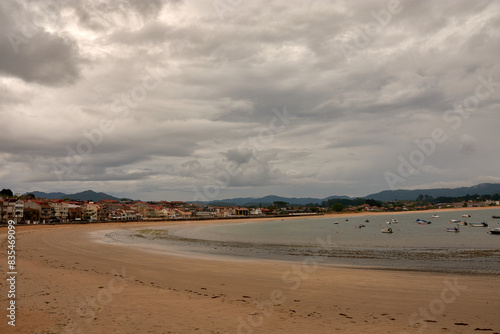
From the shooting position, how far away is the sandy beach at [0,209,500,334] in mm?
10812

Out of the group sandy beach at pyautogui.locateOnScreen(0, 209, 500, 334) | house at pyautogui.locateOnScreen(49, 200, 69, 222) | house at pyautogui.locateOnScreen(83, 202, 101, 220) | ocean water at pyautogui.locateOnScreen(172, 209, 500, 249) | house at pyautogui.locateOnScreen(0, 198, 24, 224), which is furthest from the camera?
house at pyautogui.locateOnScreen(83, 202, 101, 220)

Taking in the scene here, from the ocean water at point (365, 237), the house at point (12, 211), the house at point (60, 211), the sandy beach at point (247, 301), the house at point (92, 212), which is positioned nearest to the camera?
the sandy beach at point (247, 301)

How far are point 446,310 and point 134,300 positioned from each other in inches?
484

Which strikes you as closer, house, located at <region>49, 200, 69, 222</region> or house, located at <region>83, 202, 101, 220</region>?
house, located at <region>49, 200, 69, 222</region>

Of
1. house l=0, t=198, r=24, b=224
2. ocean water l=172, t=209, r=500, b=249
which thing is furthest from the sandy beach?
house l=0, t=198, r=24, b=224

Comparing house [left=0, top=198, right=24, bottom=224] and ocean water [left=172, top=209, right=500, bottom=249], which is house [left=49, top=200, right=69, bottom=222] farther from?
ocean water [left=172, top=209, right=500, bottom=249]

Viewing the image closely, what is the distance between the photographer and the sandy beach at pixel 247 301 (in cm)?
1081

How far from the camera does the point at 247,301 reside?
1428 cm

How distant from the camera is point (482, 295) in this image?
51.7ft

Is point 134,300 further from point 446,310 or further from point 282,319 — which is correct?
point 446,310

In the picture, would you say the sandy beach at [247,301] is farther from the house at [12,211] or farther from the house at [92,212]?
the house at [92,212]

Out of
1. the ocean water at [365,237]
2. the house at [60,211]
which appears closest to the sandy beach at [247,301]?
the ocean water at [365,237]

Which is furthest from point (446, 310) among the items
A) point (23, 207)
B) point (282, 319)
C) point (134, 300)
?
point (23, 207)

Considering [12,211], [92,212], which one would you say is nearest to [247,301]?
[12,211]
